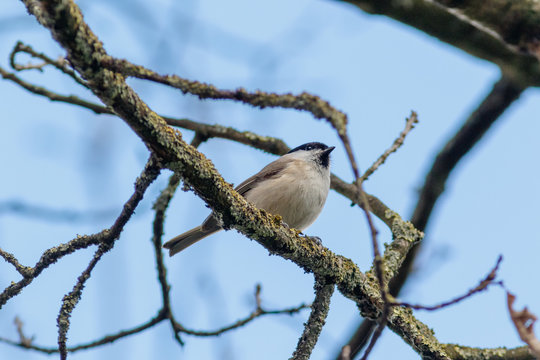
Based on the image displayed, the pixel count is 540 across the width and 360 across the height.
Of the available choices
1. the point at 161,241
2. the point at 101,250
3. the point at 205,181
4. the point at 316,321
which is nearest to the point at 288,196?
the point at 161,241

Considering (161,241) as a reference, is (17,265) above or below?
below

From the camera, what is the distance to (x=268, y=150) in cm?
529

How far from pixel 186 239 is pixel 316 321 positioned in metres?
2.21

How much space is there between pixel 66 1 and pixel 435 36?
159cm

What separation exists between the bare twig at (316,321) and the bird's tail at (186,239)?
6.08 feet

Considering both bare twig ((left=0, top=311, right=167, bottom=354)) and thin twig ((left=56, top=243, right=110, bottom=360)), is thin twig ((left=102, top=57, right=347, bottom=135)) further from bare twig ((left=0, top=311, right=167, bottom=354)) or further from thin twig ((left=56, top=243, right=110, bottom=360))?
bare twig ((left=0, top=311, right=167, bottom=354))

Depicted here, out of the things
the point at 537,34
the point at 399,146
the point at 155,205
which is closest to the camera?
the point at 537,34

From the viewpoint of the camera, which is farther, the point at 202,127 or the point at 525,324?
the point at 202,127

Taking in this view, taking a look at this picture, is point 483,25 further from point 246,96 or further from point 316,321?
point 316,321

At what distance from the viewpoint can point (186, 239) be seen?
536cm

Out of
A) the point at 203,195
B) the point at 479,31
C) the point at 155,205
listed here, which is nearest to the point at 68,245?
the point at 203,195

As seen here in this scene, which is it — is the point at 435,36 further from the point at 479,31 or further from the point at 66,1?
the point at 66,1

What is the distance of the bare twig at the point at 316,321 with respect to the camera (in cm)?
328

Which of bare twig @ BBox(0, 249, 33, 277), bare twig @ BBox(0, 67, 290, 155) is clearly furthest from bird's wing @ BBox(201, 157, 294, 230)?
bare twig @ BBox(0, 249, 33, 277)
